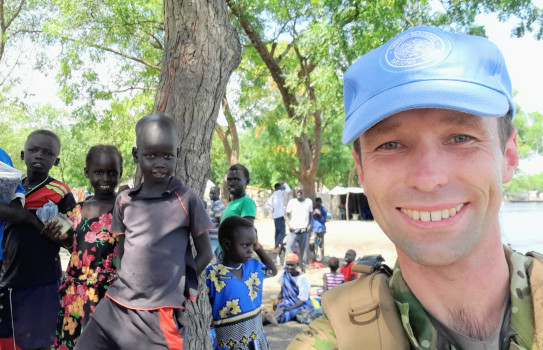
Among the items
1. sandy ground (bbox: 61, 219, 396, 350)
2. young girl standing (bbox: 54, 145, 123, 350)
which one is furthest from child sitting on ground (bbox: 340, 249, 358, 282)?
young girl standing (bbox: 54, 145, 123, 350)

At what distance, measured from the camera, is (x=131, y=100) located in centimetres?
1366

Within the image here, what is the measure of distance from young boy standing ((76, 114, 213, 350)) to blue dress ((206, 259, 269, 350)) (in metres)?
0.65

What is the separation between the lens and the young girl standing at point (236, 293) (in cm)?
322

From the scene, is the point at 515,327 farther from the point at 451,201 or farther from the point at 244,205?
the point at 244,205

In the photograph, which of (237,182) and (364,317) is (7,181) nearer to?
(364,317)

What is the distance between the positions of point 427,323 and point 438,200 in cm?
32

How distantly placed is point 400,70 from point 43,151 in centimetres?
288

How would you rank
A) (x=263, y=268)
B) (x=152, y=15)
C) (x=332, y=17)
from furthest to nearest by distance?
(x=152, y=15) < (x=332, y=17) < (x=263, y=268)

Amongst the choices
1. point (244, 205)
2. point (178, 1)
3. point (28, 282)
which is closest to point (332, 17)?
point (244, 205)

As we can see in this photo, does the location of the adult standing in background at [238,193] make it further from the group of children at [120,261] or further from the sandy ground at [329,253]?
the sandy ground at [329,253]

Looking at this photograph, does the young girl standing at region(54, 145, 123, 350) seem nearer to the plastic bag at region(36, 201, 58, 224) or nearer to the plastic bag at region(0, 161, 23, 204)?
the plastic bag at region(36, 201, 58, 224)

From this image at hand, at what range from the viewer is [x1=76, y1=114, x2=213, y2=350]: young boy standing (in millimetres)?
2371

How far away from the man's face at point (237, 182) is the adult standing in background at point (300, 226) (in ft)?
14.7

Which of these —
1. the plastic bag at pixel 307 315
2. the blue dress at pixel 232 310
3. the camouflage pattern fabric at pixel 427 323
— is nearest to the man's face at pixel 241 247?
the blue dress at pixel 232 310
